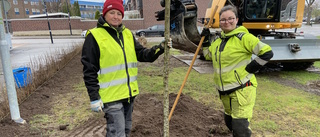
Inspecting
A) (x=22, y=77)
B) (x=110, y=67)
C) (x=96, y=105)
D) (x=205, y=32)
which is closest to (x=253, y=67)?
(x=205, y=32)

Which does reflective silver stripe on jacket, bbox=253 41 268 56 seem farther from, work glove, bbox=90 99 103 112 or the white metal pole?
the white metal pole

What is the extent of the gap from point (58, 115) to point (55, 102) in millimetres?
747

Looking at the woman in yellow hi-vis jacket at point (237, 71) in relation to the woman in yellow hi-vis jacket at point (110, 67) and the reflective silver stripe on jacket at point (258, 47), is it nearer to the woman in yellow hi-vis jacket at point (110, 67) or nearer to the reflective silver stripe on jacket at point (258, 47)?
the reflective silver stripe on jacket at point (258, 47)

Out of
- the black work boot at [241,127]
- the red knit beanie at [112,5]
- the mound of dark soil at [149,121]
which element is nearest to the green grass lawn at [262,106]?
the mound of dark soil at [149,121]

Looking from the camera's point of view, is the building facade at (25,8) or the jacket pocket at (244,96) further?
the building facade at (25,8)

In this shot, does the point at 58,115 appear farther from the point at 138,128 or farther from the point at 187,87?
the point at 187,87

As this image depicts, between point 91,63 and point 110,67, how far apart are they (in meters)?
0.18

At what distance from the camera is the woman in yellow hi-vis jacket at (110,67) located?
6.52 feet

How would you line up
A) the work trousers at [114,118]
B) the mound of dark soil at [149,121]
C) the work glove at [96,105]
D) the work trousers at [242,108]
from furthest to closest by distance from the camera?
the mound of dark soil at [149,121] < the work trousers at [242,108] < the work trousers at [114,118] < the work glove at [96,105]

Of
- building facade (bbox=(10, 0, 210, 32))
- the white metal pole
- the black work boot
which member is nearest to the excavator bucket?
the black work boot

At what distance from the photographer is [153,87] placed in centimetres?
536

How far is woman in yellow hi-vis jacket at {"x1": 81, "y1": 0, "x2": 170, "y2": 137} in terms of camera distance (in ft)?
6.52

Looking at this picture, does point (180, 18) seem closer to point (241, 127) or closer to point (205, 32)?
point (205, 32)

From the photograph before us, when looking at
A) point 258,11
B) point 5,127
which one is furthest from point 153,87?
point 258,11
